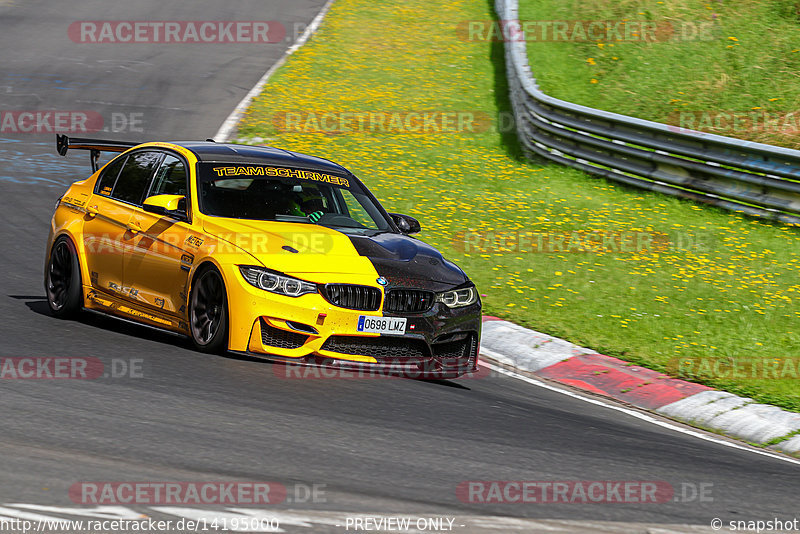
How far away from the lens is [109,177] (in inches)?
386

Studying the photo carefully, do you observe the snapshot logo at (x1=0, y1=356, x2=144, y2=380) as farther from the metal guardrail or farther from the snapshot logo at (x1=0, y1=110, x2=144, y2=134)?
the snapshot logo at (x1=0, y1=110, x2=144, y2=134)

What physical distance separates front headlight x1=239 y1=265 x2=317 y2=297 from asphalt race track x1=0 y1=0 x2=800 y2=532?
584 mm

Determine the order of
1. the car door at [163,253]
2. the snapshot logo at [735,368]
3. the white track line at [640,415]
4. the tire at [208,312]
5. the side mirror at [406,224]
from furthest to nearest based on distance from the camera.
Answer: the side mirror at [406,224] < the snapshot logo at [735,368] < the car door at [163,253] < the tire at [208,312] < the white track line at [640,415]

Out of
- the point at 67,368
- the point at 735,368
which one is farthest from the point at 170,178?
the point at 735,368

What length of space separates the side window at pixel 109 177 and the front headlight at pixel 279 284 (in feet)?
7.92

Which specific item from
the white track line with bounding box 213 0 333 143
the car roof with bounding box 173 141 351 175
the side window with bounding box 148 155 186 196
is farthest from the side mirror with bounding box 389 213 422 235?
the white track line with bounding box 213 0 333 143

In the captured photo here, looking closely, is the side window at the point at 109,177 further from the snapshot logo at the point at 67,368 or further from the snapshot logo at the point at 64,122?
the snapshot logo at the point at 64,122

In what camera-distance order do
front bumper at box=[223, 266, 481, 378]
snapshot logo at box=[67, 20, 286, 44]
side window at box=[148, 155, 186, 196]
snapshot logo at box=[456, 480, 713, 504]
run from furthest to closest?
1. snapshot logo at box=[67, 20, 286, 44]
2. side window at box=[148, 155, 186, 196]
3. front bumper at box=[223, 266, 481, 378]
4. snapshot logo at box=[456, 480, 713, 504]

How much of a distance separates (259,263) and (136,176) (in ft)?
7.06

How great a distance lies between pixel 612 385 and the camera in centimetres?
892

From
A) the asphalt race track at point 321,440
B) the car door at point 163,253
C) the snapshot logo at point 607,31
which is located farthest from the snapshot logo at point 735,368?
the snapshot logo at point 607,31

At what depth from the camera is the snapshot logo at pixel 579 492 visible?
562 cm

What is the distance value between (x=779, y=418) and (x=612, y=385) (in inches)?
50.8

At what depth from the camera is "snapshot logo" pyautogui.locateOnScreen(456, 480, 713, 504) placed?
562 cm
